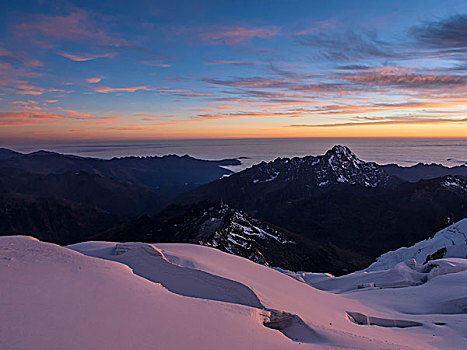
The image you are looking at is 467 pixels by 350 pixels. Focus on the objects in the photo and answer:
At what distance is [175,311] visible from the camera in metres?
9.45

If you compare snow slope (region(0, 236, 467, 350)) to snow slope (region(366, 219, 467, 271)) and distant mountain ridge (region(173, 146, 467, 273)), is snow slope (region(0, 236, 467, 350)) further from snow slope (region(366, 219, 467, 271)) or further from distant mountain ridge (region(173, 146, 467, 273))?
distant mountain ridge (region(173, 146, 467, 273))

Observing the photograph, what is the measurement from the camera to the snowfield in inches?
298

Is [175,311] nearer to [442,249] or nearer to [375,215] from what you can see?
[442,249]

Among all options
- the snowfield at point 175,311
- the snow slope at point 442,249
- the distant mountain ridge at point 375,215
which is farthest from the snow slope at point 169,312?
the distant mountain ridge at point 375,215

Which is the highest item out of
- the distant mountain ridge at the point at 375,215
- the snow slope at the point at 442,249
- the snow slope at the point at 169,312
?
the snow slope at the point at 169,312

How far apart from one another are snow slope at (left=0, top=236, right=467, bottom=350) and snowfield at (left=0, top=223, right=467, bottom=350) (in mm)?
30

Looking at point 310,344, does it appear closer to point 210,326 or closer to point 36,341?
point 210,326

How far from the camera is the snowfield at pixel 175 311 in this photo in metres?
7.57

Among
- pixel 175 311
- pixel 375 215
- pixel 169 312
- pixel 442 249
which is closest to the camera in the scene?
pixel 169 312

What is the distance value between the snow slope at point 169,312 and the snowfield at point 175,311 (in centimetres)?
3

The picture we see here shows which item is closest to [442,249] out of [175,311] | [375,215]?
[175,311]

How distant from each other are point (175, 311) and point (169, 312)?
0.22 metres

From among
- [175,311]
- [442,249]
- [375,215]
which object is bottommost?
[375,215]

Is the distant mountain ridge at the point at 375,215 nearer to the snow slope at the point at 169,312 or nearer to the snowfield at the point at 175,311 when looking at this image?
the snowfield at the point at 175,311
